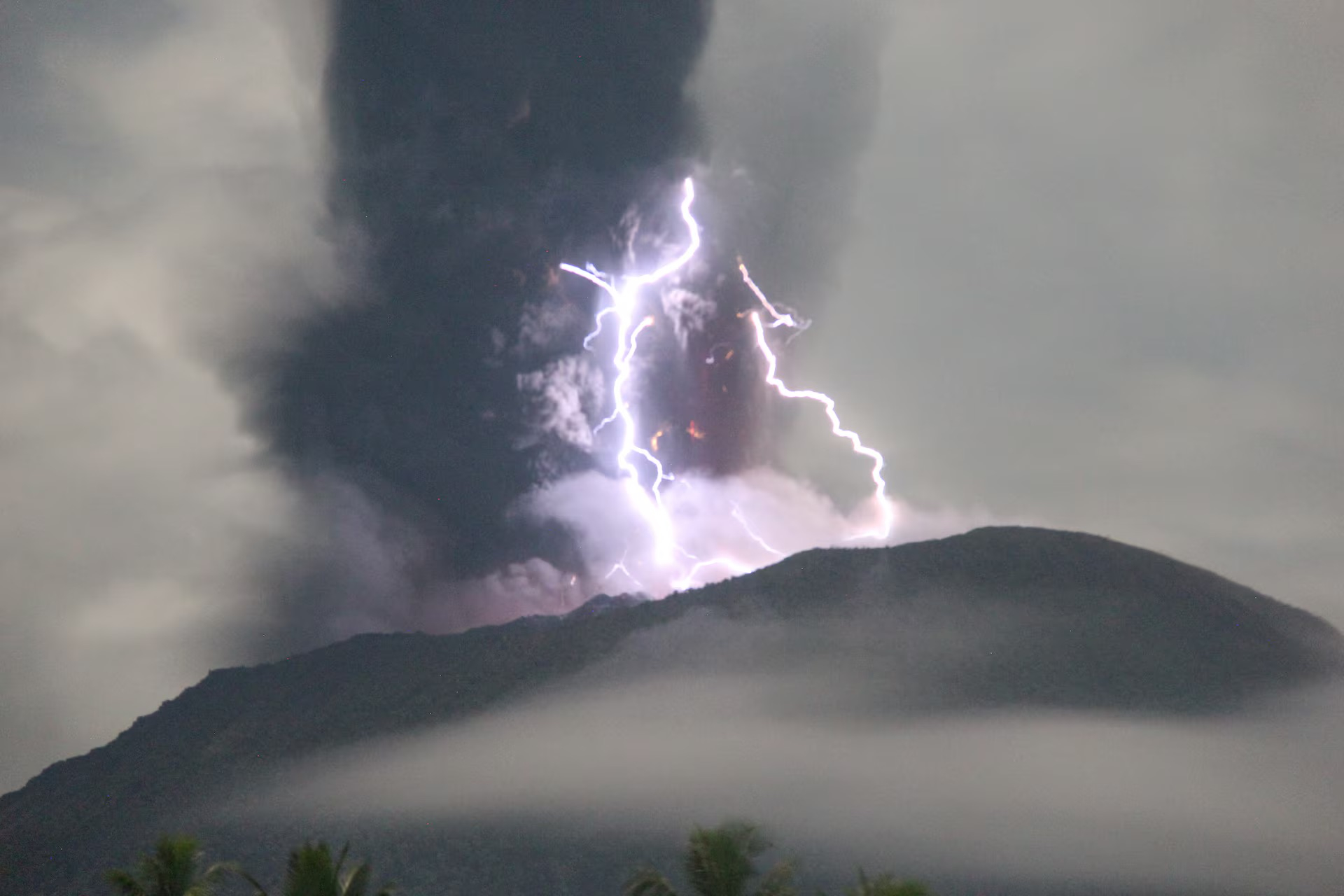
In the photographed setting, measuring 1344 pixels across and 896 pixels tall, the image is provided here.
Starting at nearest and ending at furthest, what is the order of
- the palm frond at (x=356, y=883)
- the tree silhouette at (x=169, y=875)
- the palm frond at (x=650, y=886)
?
1. the palm frond at (x=356, y=883)
2. the tree silhouette at (x=169, y=875)
3. the palm frond at (x=650, y=886)

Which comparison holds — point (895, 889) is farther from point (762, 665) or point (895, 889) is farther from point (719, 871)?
point (762, 665)

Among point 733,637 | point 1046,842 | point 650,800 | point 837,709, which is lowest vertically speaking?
point 1046,842

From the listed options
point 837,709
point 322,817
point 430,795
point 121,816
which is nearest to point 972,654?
point 837,709

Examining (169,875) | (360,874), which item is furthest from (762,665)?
(360,874)

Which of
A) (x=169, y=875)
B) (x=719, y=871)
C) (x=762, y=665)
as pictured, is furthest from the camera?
(x=762, y=665)

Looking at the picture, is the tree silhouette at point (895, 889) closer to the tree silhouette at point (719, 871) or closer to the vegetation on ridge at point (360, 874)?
the vegetation on ridge at point (360, 874)

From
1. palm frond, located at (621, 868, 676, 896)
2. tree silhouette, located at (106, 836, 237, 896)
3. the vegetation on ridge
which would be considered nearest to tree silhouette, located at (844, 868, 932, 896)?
the vegetation on ridge

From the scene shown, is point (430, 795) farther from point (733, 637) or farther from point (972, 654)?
point (972, 654)

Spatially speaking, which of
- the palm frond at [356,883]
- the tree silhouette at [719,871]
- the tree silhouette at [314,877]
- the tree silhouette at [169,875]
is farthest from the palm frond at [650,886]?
the tree silhouette at [169,875]

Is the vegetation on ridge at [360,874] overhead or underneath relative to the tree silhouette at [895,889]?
overhead
